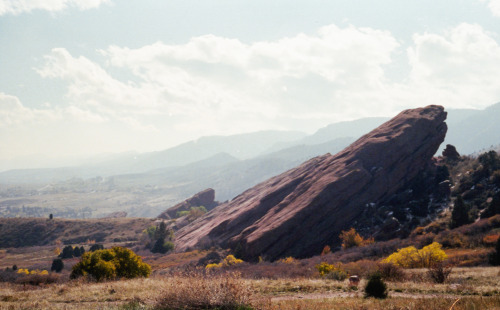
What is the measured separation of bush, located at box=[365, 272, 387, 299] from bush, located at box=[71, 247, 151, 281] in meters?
22.0

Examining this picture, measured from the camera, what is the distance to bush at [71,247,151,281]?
1093 inches

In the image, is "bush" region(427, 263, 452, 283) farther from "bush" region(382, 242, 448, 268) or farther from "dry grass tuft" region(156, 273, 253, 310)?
"dry grass tuft" region(156, 273, 253, 310)

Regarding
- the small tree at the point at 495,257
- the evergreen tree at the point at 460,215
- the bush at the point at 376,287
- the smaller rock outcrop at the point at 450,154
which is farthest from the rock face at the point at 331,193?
the bush at the point at 376,287

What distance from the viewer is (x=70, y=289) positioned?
66.0ft

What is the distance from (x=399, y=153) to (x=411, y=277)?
171 feet

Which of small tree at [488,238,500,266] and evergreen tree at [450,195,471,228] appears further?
evergreen tree at [450,195,471,228]

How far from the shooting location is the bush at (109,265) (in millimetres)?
27766

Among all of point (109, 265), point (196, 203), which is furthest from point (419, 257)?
point (196, 203)

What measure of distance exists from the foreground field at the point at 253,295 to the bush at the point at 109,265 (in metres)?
6.82

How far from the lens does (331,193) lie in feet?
203

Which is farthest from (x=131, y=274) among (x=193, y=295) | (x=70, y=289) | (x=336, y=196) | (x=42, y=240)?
(x=42, y=240)

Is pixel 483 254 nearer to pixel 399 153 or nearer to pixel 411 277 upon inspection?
pixel 411 277

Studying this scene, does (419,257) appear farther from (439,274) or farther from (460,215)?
(460,215)

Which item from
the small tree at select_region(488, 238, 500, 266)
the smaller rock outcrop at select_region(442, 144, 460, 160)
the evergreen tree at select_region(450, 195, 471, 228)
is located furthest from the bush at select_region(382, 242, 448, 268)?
the smaller rock outcrop at select_region(442, 144, 460, 160)
